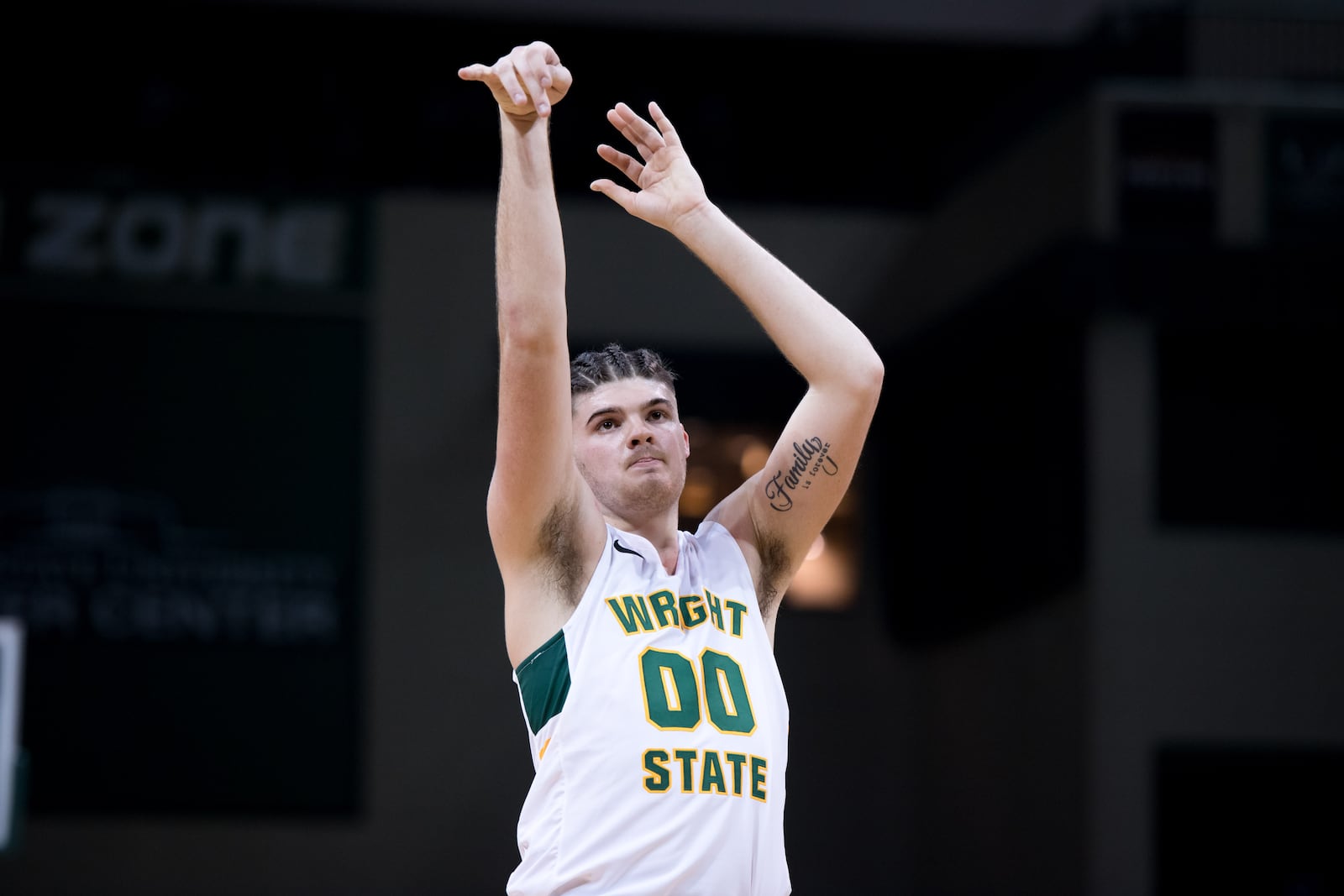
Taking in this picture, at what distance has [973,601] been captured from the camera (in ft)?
47.2

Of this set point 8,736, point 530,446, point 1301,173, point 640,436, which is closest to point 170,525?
point 8,736

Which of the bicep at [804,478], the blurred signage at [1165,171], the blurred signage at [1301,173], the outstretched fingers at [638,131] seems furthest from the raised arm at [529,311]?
the blurred signage at [1301,173]

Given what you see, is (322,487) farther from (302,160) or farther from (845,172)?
(845,172)

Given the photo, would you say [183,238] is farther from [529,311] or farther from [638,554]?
[529,311]

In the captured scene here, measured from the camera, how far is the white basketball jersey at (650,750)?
135 inches

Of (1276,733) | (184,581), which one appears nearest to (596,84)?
(184,581)

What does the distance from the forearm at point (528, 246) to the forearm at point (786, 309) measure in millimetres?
453

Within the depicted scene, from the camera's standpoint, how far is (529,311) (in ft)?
11.3

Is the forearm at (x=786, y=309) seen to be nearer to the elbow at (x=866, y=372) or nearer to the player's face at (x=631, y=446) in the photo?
the elbow at (x=866, y=372)

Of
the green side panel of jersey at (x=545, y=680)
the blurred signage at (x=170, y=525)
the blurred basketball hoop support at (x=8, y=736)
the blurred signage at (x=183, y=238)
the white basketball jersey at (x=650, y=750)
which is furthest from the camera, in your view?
the blurred signage at (x=183, y=238)

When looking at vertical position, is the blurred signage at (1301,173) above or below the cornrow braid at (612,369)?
above

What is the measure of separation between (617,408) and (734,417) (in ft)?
36.8

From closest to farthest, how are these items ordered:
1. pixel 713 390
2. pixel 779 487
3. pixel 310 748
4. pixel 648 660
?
pixel 648 660 < pixel 779 487 < pixel 310 748 < pixel 713 390

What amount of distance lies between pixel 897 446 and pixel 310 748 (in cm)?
566
